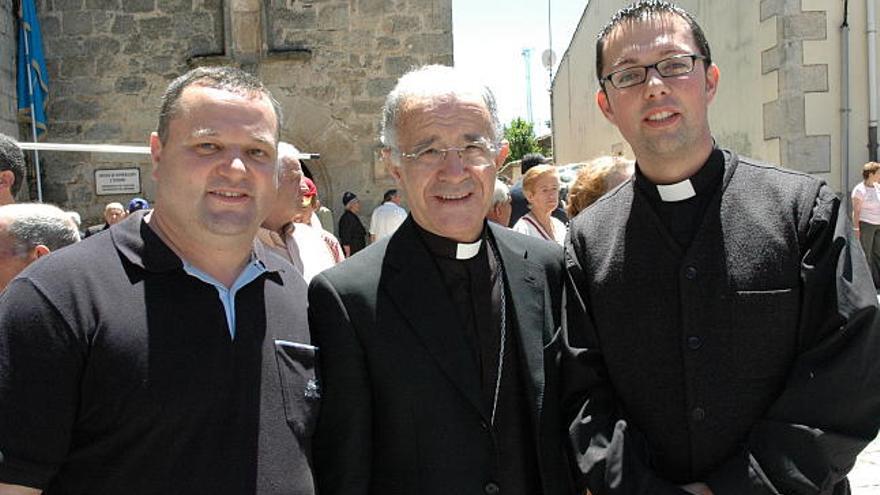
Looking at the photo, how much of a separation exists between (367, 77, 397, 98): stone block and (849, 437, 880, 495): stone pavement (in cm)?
751

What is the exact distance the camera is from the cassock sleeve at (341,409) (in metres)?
1.97

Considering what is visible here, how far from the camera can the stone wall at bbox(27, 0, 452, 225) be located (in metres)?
10.6

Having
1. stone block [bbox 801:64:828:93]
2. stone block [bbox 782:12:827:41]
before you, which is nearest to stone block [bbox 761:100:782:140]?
stone block [bbox 801:64:828:93]

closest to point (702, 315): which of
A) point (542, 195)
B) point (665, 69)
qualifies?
point (665, 69)

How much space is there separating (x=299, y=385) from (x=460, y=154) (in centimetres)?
73

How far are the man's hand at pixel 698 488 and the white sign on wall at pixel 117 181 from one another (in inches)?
392

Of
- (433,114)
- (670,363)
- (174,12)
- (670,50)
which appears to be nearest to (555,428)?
(670,363)

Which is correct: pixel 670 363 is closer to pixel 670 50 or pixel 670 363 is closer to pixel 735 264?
pixel 735 264

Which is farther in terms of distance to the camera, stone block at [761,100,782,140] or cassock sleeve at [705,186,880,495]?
stone block at [761,100,782,140]

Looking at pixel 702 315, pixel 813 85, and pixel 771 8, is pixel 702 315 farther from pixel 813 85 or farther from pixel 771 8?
pixel 771 8

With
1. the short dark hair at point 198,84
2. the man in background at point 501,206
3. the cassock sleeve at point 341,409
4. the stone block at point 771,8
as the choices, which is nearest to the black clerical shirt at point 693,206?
the cassock sleeve at point 341,409

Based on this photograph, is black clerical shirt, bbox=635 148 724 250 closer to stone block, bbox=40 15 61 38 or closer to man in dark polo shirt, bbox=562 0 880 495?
man in dark polo shirt, bbox=562 0 880 495

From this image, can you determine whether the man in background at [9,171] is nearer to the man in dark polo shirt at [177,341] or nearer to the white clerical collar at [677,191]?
the man in dark polo shirt at [177,341]

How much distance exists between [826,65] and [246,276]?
9.66m
